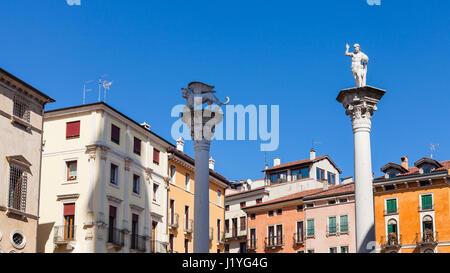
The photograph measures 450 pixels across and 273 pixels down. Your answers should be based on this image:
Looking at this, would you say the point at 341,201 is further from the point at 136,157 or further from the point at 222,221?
the point at 136,157

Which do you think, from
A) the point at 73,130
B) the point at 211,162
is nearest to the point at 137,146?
the point at 73,130

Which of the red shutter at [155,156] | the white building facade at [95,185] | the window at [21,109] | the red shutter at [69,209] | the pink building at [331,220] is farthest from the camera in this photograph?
the pink building at [331,220]

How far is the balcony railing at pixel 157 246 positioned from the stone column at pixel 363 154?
30012 millimetres

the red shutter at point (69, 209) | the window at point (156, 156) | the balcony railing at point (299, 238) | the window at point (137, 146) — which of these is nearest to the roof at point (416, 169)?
the balcony railing at point (299, 238)

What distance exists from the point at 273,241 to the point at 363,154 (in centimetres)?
4672

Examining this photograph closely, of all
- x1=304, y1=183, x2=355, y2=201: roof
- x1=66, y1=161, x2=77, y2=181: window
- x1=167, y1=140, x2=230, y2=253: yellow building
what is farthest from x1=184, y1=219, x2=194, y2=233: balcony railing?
x1=304, y1=183, x2=355, y2=201: roof

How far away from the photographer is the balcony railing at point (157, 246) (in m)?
→ 53.3

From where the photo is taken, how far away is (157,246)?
5366 cm

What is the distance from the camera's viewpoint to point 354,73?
25781 mm

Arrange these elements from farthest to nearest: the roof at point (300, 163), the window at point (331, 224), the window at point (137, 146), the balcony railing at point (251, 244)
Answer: the roof at point (300, 163), the balcony railing at point (251, 244), the window at point (331, 224), the window at point (137, 146)

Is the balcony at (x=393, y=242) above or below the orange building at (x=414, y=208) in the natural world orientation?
below

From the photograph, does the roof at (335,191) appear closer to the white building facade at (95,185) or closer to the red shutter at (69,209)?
the white building facade at (95,185)
